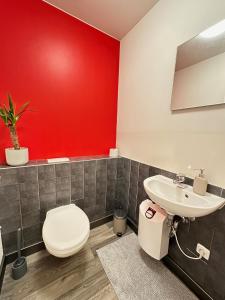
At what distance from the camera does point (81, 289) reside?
3.52 ft

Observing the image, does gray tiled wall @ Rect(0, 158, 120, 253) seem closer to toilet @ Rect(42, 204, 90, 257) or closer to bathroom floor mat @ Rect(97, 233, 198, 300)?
toilet @ Rect(42, 204, 90, 257)

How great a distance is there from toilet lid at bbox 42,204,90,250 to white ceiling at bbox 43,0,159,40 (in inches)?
79.0

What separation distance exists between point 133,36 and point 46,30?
36.7 inches

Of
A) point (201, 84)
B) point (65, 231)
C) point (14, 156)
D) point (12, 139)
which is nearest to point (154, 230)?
point (65, 231)

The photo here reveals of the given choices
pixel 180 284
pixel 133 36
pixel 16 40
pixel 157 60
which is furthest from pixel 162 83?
pixel 180 284

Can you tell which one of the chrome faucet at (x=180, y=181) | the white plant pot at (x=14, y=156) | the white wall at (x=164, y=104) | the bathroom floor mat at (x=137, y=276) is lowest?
the bathroom floor mat at (x=137, y=276)

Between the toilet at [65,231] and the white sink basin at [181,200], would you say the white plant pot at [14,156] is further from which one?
the white sink basin at [181,200]

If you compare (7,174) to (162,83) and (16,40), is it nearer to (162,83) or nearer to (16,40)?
(16,40)

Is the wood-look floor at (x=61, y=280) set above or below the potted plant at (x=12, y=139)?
below

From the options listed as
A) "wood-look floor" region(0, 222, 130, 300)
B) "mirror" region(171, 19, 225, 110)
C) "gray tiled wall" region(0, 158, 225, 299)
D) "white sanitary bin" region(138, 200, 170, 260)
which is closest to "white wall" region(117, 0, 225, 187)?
"mirror" region(171, 19, 225, 110)

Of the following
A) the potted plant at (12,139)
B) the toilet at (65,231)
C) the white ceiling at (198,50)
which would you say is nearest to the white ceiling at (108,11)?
the white ceiling at (198,50)

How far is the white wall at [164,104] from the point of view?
0.92 m

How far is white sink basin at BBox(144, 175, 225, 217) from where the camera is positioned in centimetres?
76

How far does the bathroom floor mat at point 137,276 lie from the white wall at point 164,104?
0.95 metres
